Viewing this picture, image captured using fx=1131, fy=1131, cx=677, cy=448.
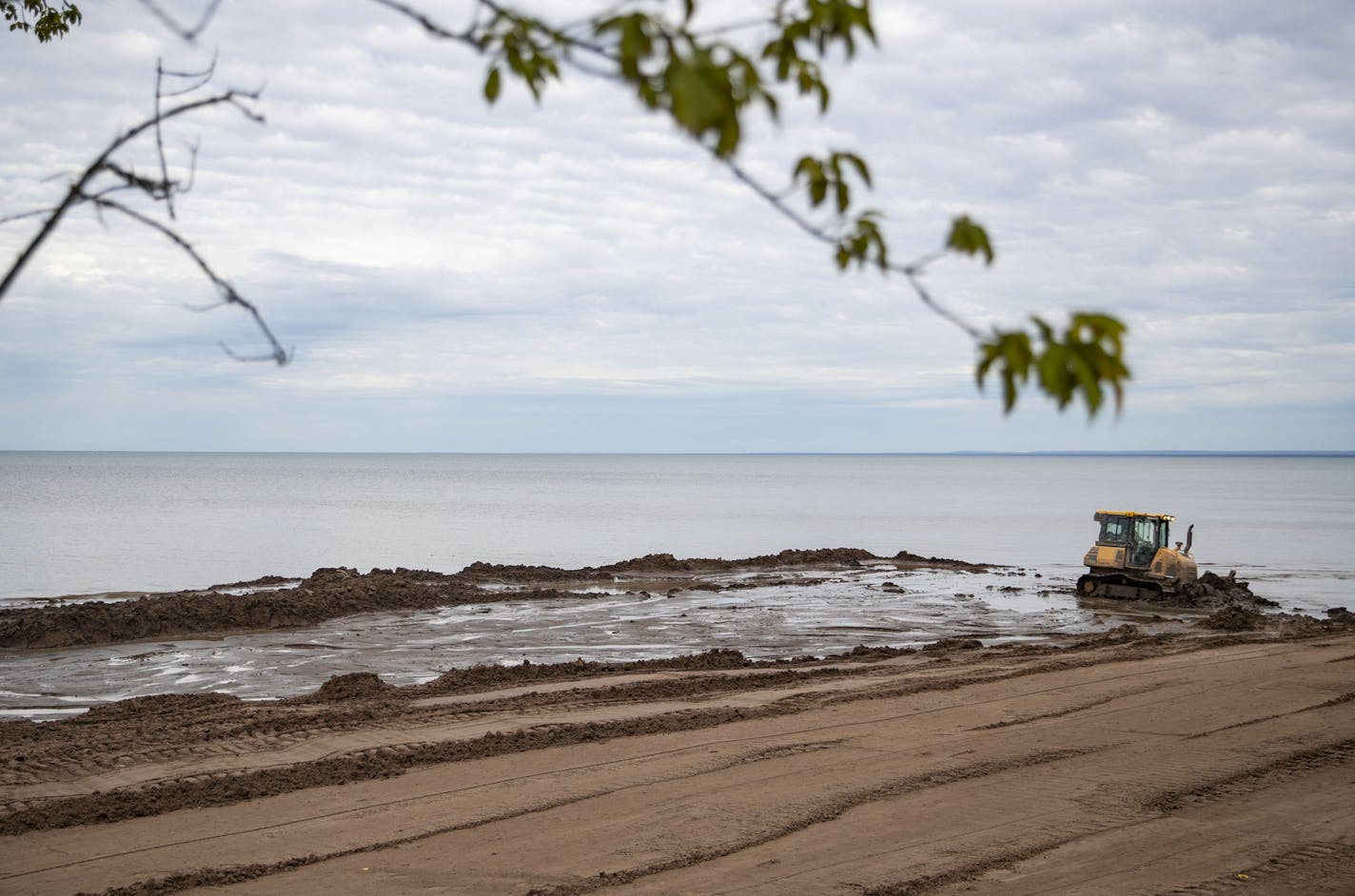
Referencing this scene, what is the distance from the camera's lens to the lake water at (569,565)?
1952 centimetres

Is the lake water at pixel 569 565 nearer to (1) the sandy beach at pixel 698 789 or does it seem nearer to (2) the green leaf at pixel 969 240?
(1) the sandy beach at pixel 698 789

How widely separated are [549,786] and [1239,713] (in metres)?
8.46

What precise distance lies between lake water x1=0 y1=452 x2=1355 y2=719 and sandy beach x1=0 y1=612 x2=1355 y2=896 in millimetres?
4531

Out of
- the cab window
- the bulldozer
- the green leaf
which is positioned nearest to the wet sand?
the green leaf

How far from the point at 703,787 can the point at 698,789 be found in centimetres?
10

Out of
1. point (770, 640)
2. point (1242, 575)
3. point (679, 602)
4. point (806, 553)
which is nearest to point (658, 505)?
point (806, 553)

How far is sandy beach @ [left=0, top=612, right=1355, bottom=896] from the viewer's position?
7.96m

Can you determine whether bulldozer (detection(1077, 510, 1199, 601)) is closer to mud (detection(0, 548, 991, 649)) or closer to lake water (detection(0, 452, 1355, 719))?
lake water (detection(0, 452, 1355, 719))

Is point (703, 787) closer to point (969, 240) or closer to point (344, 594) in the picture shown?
point (969, 240)

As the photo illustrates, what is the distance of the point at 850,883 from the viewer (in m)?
7.72

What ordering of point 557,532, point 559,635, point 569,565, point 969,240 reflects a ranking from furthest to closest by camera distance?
point 557,532, point 569,565, point 559,635, point 969,240

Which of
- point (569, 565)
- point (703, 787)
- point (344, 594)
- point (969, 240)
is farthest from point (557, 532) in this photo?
point (969, 240)

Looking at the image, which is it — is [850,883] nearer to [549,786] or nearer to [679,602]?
[549,786]

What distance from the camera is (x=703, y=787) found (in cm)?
1005
